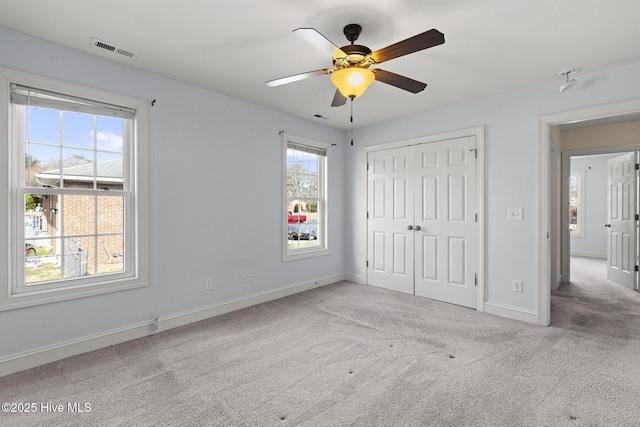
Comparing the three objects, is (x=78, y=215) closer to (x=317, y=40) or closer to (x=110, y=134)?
(x=110, y=134)

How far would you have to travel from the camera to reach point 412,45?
1.89m

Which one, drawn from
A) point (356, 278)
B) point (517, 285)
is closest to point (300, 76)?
point (517, 285)

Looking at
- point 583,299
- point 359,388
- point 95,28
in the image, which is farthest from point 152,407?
point 583,299

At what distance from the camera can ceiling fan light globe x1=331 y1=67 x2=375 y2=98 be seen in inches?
85.4

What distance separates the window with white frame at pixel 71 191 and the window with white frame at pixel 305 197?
6.24ft

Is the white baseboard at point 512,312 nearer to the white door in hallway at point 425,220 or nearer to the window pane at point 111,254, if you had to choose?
the white door in hallway at point 425,220

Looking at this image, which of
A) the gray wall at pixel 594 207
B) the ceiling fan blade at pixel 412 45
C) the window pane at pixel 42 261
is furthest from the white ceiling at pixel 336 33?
the gray wall at pixel 594 207

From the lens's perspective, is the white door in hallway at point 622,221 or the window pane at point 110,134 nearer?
the window pane at point 110,134

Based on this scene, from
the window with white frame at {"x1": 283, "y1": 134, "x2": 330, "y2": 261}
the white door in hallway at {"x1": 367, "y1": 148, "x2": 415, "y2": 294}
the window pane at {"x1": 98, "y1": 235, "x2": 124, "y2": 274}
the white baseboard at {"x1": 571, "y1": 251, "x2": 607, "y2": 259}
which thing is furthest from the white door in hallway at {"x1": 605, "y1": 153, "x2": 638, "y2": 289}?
the window pane at {"x1": 98, "y1": 235, "x2": 124, "y2": 274}

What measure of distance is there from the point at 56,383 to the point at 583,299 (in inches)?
226

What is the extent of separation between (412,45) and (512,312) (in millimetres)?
3116

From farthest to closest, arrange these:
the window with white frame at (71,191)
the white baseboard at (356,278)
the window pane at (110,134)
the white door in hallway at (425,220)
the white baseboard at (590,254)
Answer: the white baseboard at (590,254)
the white baseboard at (356,278)
the white door in hallway at (425,220)
the window pane at (110,134)
the window with white frame at (71,191)

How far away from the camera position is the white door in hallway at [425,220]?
12.9 feet

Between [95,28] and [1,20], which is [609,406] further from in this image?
[1,20]
